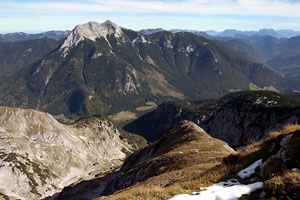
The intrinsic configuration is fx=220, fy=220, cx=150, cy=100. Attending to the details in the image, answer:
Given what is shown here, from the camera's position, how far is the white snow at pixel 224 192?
15.0 meters

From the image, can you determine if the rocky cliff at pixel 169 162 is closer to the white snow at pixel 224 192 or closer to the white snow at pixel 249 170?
the white snow at pixel 249 170

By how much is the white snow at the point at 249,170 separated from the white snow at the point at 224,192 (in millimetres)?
1105

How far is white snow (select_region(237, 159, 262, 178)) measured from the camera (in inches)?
708

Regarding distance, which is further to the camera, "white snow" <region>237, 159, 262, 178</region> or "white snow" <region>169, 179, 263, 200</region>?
"white snow" <region>237, 159, 262, 178</region>

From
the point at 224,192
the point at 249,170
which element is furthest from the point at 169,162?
the point at 224,192

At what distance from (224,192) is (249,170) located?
13.9 ft

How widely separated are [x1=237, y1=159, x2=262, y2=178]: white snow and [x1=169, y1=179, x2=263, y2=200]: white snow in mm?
1105

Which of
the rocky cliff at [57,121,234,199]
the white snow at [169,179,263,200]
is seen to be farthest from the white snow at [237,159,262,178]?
the rocky cliff at [57,121,234,199]

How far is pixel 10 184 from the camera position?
15675 centimetres

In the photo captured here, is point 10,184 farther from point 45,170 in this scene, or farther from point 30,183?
point 45,170

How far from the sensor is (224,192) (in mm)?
15508

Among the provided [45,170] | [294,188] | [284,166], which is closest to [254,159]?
[284,166]

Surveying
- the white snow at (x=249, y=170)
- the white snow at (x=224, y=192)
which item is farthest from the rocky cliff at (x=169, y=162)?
the white snow at (x=224, y=192)

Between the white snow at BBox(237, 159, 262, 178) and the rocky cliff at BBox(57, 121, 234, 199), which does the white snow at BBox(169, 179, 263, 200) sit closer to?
the white snow at BBox(237, 159, 262, 178)
